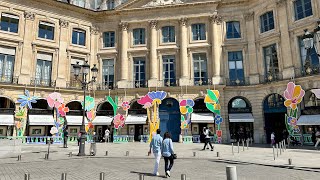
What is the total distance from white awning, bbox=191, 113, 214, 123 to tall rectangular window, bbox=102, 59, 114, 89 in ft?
32.6

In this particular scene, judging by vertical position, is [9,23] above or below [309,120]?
above

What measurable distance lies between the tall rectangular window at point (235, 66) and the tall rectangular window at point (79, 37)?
16.6 metres

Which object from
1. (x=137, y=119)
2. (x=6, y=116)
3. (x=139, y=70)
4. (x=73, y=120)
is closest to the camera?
(x=6, y=116)

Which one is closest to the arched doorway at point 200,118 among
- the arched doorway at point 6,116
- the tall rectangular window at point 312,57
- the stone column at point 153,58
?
the stone column at point 153,58

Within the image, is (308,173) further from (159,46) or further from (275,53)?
(159,46)

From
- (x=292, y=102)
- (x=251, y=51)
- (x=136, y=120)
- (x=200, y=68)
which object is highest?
(x=251, y=51)

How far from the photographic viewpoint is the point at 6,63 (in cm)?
2359

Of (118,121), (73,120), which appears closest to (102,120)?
(118,121)

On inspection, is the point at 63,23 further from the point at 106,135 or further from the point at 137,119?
the point at 137,119

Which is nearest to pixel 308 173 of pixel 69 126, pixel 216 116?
pixel 216 116

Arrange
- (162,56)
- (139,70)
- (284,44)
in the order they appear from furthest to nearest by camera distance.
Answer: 1. (139,70)
2. (162,56)
3. (284,44)

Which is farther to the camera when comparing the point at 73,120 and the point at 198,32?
the point at 198,32

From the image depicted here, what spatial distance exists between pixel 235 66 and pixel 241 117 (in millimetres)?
5470

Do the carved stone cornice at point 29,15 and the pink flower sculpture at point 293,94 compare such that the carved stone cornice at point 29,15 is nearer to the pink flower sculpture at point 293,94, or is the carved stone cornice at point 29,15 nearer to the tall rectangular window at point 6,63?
the tall rectangular window at point 6,63
